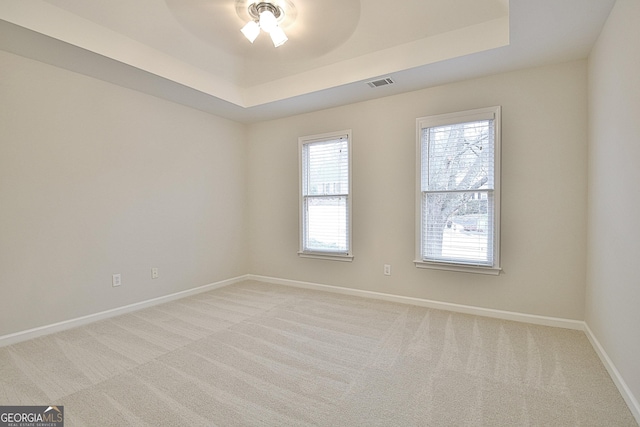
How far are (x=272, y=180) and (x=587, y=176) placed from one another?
12.4 feet

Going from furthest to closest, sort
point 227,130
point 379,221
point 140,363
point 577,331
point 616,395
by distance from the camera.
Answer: point 227,130 → point 379,221 → point 577,331 → point 140,363 → point 616,395

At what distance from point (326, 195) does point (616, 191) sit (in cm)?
291

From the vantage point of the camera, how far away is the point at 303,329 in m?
2.93

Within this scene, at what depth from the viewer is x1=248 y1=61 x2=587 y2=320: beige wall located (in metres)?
2.84

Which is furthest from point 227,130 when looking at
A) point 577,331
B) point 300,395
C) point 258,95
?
point 577,331

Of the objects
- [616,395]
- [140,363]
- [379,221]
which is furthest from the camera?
[379,221]

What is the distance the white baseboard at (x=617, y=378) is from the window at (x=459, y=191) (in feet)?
3.00

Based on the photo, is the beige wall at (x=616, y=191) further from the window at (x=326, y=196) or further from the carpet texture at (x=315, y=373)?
the window at (x=326, y=196)

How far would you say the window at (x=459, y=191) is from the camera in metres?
3.14

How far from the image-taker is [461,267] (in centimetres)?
330

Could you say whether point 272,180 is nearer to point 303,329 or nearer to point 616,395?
point 303,329

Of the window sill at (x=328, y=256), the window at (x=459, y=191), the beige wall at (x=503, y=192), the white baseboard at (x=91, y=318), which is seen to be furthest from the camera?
the window sill at (x=328, y=256)

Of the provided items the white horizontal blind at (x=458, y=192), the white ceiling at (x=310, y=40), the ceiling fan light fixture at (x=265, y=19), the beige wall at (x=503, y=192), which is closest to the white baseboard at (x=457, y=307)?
the beige wall at (x=503, y=192)

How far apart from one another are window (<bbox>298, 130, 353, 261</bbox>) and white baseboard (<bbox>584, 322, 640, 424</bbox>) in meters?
2.47
